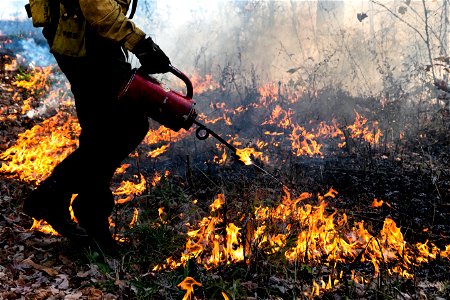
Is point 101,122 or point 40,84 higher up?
point 40,84

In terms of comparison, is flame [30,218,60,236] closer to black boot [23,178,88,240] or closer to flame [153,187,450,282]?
black boot [23,178,88,240]

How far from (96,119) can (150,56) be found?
65 cm

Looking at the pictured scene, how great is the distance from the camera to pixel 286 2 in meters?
14.8

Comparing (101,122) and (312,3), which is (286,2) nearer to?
(312,3)

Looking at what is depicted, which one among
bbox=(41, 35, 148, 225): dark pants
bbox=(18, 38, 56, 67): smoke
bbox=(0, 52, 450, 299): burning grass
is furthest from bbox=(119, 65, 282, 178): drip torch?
bbox=(18, 38, 56, 67): smoke

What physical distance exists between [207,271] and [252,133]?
5113mm

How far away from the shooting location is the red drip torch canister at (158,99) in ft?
9.57

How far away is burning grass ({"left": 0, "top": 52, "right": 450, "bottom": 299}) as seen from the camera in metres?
2.96

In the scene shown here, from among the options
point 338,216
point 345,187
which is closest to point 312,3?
point 345,187

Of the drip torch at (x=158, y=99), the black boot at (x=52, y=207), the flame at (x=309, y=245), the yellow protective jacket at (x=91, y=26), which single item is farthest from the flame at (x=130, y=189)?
the yellow protective jacket at (x=91, y=26)

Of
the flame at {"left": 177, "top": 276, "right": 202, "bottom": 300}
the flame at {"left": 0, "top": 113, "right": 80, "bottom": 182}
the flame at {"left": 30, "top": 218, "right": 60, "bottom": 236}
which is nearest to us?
the flame at {"left": 177, "top": 276, "right": 202, "bottom": 300}

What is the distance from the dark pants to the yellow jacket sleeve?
0.87ft

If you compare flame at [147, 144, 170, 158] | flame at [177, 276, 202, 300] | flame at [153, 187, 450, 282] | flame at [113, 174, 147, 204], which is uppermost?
flame at [147, 144, 170, 158]

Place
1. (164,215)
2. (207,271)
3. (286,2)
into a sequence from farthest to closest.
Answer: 1. (286,2)
2. (164,215)
3. (207,271)
